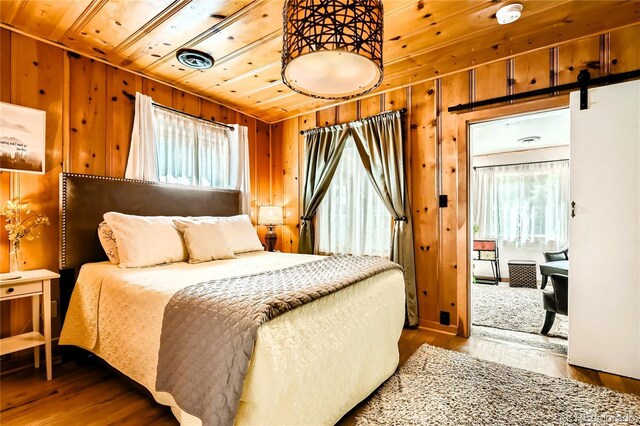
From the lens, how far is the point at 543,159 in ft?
17.8

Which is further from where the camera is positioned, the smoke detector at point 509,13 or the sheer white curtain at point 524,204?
the sheer white curtain at point 524,204

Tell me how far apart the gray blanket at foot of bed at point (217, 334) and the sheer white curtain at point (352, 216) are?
1904 millimetres

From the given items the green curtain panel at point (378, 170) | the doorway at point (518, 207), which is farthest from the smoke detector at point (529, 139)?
the green curtain panel at point (378, 170)

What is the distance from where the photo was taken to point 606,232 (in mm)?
2217

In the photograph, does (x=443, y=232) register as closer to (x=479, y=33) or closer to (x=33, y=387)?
(x=479, y=33)

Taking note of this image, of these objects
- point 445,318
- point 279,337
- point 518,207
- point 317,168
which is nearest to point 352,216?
point 317,168

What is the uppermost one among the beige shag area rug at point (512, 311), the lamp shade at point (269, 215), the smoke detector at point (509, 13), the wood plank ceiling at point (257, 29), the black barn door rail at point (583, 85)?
the wood plank ceiling at point (257, 29)

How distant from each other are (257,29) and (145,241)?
5.94 feet

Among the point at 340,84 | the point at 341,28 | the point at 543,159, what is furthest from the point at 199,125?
the point at 543,159

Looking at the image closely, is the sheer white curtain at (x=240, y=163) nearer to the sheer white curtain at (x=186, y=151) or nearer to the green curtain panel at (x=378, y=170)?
the sheer white curtain at (x=186, y=151)

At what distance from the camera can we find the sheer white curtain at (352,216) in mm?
3496

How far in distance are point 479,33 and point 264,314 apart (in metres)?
2.56

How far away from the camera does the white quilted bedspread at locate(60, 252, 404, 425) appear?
1.22 metres

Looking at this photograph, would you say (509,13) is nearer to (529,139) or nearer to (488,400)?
(488,400)
